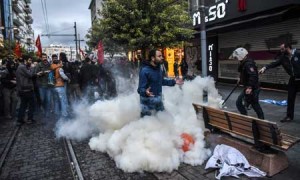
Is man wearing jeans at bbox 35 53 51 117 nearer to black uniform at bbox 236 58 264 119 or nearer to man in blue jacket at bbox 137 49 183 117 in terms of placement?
man in blue jacket at bbox 137 49 183 117

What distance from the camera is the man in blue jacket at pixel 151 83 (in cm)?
580

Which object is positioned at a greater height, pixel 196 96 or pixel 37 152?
pixel 196 96

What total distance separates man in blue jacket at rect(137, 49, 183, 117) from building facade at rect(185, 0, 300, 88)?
5.12 m

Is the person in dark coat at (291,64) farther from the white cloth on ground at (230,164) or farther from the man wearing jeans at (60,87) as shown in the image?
the man wearing jeans at (60,87)

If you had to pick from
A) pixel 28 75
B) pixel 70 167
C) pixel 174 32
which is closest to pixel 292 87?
pixel 70 167

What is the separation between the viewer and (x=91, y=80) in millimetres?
10805

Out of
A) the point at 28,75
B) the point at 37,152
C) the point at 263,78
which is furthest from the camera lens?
the point at 263,78

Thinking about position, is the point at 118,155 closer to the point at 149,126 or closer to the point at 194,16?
the point at 149,126

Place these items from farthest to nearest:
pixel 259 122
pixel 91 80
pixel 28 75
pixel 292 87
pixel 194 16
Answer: pixel 194 16, pixel 91 80, pixel 28 75, pixel 292 87, pixel 259 122

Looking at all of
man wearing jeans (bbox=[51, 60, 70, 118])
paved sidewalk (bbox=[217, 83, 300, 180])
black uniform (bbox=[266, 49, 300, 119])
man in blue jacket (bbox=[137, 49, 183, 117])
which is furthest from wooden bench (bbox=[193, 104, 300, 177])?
man wearing jeans (bbox=[51, 60, 70, 118])

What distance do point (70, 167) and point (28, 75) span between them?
15.0 feet

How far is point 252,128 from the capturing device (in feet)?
16.5

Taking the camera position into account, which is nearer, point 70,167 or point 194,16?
point 70,167

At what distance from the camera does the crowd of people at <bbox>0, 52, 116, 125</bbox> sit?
973cm
